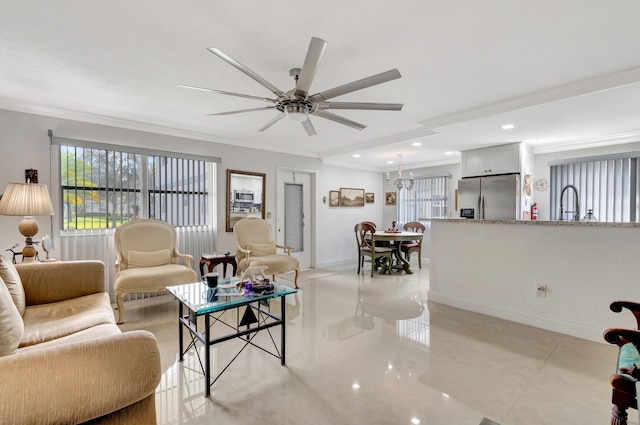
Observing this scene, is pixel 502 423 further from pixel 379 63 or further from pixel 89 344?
pixel 379 63

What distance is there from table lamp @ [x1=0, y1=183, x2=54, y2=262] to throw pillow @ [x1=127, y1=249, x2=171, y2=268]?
0.85m

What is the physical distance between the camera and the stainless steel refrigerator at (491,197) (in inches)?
179

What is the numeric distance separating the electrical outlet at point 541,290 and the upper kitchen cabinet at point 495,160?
214cm

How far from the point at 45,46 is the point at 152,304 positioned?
9.38 ft

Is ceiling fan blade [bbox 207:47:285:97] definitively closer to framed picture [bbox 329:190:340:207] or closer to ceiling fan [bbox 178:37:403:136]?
ceiling fan [bbox 178:37:403:136]

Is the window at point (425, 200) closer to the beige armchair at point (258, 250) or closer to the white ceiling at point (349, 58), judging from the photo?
the white ceiling at point (349, 58)

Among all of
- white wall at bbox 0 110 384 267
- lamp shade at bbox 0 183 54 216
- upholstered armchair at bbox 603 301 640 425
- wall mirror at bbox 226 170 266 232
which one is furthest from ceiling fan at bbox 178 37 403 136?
wall mirror at bbox 226 170 266 232

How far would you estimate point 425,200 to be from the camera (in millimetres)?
6910

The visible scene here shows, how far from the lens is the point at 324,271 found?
5918 millimetres

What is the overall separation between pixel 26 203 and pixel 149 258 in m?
1.24

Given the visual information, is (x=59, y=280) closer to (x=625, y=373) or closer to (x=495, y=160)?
(x=625, y=373)

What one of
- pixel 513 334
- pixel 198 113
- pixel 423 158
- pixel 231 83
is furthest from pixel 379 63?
pixel 423 158

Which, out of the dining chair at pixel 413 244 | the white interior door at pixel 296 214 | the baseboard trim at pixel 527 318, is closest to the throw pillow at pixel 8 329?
the baseboard trim at pixel 527 318

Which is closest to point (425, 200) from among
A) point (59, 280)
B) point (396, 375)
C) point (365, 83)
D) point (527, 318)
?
point (527, 318)
